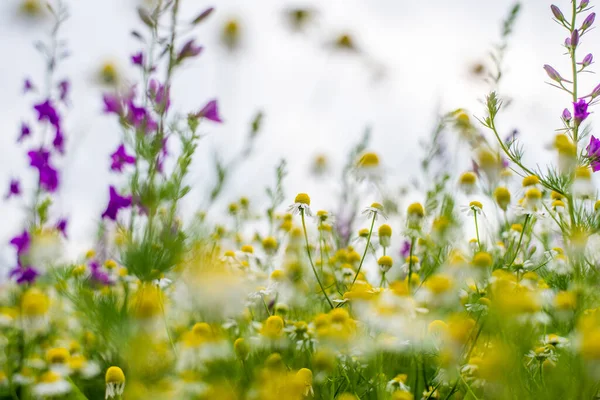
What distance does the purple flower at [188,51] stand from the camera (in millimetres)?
1893

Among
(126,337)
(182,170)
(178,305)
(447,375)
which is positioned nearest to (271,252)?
(178,305)

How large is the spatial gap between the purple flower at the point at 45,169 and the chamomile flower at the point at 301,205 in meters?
1.43

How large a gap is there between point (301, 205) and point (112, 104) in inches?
32.1

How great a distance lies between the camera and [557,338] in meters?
1.59

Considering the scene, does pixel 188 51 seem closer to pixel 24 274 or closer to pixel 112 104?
pixel 112 104

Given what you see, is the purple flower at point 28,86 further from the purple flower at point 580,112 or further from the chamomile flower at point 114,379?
the purple flower at point 580,112

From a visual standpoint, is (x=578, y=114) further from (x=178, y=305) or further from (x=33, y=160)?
(x=33, y=160)

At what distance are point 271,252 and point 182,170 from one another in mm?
920

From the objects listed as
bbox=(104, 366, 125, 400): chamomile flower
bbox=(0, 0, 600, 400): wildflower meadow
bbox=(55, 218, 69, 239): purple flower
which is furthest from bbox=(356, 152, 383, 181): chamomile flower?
bbox=(55, 218, 69, 239): purple flower

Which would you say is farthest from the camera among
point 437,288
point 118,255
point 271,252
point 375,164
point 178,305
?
point 271,252

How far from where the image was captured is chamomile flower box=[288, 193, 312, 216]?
6.34ft

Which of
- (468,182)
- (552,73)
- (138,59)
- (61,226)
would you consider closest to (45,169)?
(61,226)

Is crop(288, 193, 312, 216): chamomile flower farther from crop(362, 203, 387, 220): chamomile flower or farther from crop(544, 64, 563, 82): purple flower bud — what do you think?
crop(544, 64, 563, 82): purple flower bud

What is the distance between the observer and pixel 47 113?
9.60ft
